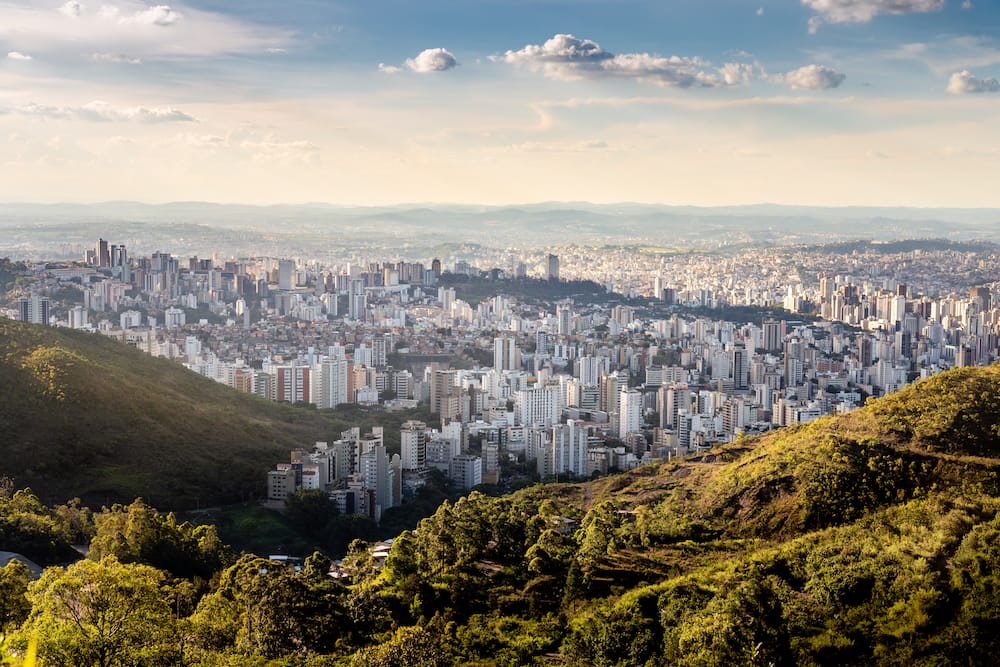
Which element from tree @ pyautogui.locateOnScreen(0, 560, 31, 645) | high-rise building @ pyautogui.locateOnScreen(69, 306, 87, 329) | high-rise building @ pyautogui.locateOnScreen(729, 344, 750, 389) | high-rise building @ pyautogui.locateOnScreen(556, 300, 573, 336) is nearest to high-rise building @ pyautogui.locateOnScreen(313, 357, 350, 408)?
high-rise building @ pyautogui.locateOnScreen(729, 344, 750, 389)

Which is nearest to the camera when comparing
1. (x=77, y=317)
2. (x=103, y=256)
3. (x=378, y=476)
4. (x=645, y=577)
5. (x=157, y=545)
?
(x=645, y=577)

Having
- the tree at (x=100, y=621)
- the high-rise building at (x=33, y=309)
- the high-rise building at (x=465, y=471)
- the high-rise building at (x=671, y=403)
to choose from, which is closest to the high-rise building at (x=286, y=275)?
the high-rise building at (x=33, y=309)

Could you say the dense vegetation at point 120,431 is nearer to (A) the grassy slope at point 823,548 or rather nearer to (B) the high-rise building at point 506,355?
(A) the grassy slope at point 823,548

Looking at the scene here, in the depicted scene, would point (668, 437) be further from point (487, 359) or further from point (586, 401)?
point (487, 359)

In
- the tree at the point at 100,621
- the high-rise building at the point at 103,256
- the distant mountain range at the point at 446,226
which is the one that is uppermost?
the distant mountain range at the point at 446,226

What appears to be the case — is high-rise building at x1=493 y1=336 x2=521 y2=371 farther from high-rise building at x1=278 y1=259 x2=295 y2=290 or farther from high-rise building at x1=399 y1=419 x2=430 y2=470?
high-rise building at x1=278 y1=259 x2=295 y2=290

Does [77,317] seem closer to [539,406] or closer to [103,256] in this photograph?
[103,256]

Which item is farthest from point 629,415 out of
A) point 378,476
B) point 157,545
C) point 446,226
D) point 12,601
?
point 446,226
